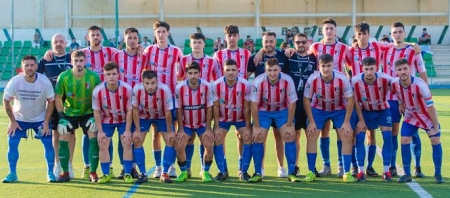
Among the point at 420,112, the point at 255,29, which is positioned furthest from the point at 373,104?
the point at 255,29

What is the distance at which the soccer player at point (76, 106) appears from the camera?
7.34 metres

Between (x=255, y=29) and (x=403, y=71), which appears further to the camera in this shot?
(x=255, y=29)

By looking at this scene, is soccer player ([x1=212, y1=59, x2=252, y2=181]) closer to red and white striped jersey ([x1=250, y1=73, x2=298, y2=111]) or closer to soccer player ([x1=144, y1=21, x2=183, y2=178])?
red and white striped jersey ([x1=250, y1=73, x2=298, y2=111])

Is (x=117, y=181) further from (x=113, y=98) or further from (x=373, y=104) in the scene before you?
(x=373, y=104)

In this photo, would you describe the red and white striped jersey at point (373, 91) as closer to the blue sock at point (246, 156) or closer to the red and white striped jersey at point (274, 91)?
the red and white striped jersey at point (274, 91)

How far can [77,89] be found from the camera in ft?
24.3

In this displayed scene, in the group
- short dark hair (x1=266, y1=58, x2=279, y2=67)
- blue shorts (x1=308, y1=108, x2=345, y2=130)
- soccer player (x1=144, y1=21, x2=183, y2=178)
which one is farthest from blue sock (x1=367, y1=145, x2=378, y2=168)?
soccer player (x1=144, y1=21, x2=183, y2=178)

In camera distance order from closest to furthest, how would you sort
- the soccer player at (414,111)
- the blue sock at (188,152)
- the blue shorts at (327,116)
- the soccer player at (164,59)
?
the soccer player at (414,111)
the blue shorts at (327,116)
the blue sock at (188,152)
the soccer player at (164,59)

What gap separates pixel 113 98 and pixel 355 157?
2829 mm

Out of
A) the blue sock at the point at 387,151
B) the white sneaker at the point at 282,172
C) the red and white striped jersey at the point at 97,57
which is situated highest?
the red and white striped jersey at the point at 97,57

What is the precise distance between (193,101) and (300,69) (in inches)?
52.1

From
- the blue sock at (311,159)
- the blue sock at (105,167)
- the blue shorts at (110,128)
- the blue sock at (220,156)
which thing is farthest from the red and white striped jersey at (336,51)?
the blue sock at (105,167)

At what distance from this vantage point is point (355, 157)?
7699 millimetres

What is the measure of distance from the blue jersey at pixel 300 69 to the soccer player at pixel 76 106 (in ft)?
7.28
